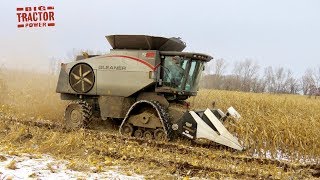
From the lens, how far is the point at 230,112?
433 inches

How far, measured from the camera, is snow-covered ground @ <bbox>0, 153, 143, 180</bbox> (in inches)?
211

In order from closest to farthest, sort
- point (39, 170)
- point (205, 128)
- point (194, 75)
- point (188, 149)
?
1. point (39, 170)
2. point (188, 149)
3. point (205, 128)
4. point (194, 75)

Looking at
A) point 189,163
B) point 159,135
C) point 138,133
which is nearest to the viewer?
point 189,163

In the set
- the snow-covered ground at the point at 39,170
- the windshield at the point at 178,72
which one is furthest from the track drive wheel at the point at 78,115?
the snow-covered ground at the point at 39,170

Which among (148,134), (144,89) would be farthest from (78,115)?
(148,134)

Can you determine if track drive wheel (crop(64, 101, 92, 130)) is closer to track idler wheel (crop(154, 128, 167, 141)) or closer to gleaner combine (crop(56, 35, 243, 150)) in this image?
gleaner combine (crop(56, 35, 243, 150))

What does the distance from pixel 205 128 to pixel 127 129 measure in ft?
7.34

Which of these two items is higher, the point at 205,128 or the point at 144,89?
the point at 144,89

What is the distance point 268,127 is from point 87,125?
5.05m

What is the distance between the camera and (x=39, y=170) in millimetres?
5652

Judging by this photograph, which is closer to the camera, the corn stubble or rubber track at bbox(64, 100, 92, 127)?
the corn stubble

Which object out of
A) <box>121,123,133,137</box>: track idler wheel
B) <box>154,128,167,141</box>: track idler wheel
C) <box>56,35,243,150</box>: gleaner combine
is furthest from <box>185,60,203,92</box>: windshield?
<box>121,123,133,137</box>: track idler wheel

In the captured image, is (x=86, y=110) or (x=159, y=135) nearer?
(x=159, y=135)

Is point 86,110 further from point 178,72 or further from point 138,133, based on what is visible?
point 178,72
